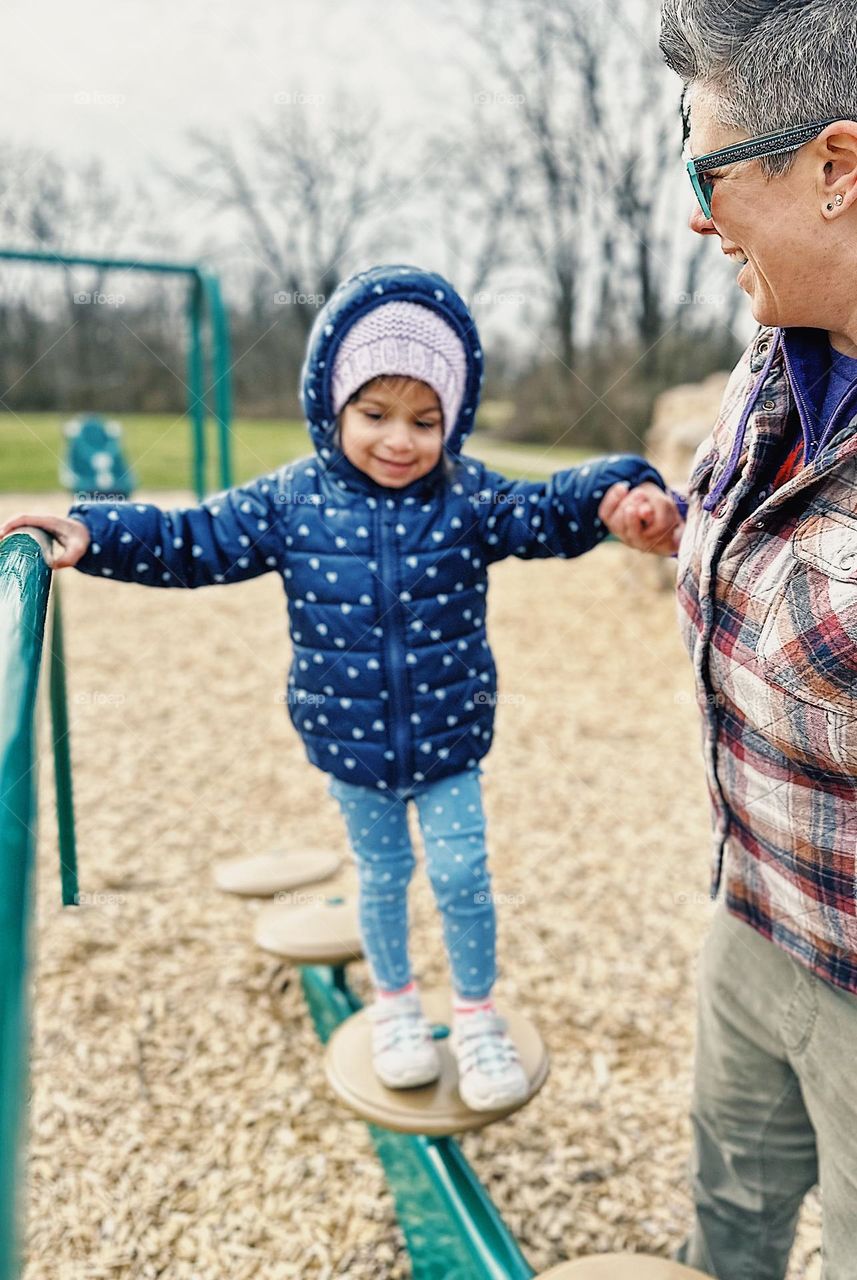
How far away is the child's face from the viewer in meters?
1.75

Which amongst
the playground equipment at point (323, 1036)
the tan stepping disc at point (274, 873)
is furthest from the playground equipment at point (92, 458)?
the playground equipment at point (323, 1036)

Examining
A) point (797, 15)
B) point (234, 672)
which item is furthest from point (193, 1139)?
point (234, 672)

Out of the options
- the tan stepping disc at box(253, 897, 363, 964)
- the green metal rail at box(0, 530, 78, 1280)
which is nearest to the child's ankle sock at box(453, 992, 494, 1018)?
the tan stepping disc at box(253, 897, 363, 964)

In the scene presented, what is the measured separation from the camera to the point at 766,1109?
63.1 inches

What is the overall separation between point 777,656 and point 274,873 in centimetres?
206

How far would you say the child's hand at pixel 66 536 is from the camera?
1.60 metres

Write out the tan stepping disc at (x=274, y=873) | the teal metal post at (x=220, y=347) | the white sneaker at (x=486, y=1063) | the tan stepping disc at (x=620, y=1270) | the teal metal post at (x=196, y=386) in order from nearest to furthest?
the tan stepping disc at (x=620, y=1270)
the white sneaker at (x=486, y=1063)
the tan stepping disc at (x=274, y=873)
the teal metal post at (x=220, y=347)
the teal metal post at (x=196, y=386)

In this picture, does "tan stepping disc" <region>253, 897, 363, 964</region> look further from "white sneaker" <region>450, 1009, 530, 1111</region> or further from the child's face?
the child's face

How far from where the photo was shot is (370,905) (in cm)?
201

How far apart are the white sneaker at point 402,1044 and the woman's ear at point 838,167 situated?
1.54m

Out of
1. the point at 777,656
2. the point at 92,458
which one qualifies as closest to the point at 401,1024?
the point at 777,656

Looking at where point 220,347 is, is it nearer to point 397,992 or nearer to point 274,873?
point 274,873

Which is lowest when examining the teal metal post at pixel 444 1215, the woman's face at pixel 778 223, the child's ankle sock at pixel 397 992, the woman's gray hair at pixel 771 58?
the teal metal post at pixel 444 1215

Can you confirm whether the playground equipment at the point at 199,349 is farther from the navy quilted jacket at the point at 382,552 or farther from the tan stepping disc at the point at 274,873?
the navy quilted jacket at the point at 382,552
